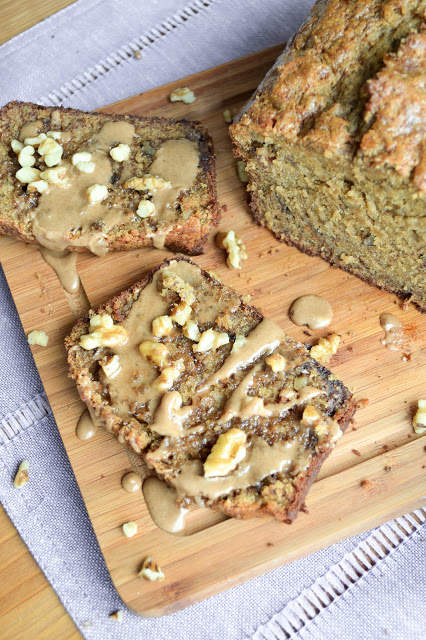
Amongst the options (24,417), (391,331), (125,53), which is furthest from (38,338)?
(125,53)

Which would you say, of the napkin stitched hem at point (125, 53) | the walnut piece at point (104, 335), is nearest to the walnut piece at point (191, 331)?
the walnut piece at point (104, 335)

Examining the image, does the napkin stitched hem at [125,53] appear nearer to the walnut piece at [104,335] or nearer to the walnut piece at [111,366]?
the walnut piece at [104,335]

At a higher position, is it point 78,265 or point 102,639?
point 78,265

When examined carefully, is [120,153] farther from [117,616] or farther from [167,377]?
[117,616]

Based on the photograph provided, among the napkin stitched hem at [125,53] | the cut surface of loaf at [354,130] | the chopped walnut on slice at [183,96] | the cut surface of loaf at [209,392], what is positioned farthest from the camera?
the napkin stitched hem at [125,53]

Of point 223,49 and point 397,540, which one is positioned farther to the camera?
point 223,49

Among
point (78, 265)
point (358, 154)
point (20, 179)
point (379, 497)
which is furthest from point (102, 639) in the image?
point (358, 154)

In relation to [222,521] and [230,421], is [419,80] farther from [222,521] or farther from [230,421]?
[222,521]

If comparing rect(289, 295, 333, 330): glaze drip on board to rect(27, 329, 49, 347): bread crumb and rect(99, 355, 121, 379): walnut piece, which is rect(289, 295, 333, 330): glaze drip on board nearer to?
rect(99, 355, 121, 379): walnut piece
